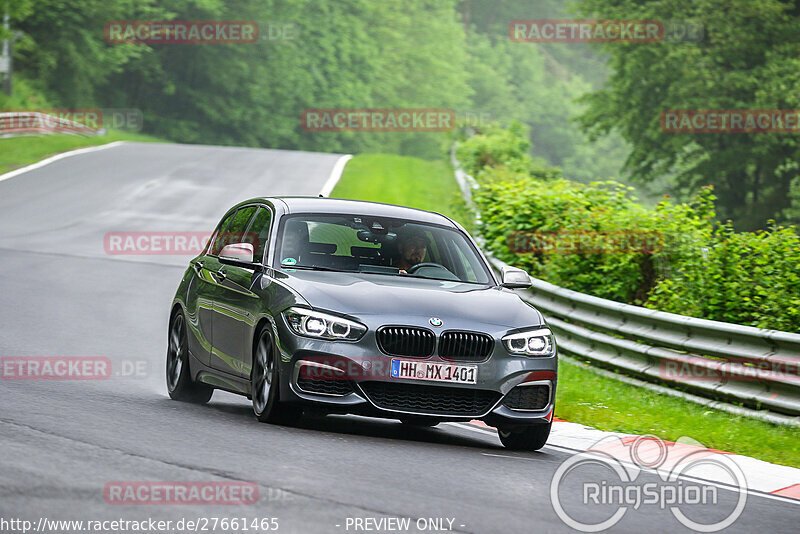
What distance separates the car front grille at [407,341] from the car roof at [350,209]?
173cm

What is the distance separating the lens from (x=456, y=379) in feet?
29.5

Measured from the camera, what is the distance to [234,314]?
1013cm

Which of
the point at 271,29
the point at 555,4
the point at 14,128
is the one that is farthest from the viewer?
the point at 555,4

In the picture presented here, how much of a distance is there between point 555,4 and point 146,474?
444 ft

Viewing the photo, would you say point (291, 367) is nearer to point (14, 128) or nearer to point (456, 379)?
point (456, 379)

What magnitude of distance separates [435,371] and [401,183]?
33.0 metres

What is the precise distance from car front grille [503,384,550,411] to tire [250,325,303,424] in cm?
143

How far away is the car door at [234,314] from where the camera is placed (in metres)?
9.84

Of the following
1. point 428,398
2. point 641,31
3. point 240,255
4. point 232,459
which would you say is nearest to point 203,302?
point 240,255

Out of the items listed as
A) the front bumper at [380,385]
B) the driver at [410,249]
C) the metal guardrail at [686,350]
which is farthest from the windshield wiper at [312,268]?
the metal guardrail at [686,350]

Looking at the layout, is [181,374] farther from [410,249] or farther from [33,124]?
[33,124]

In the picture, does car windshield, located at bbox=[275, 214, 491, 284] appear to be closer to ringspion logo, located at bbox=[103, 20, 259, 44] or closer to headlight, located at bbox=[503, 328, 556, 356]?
headlight, located at bbox=[503, 328, 556, 356]

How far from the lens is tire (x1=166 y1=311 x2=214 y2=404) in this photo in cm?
1125

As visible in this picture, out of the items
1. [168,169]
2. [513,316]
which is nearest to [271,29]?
[168,169]
